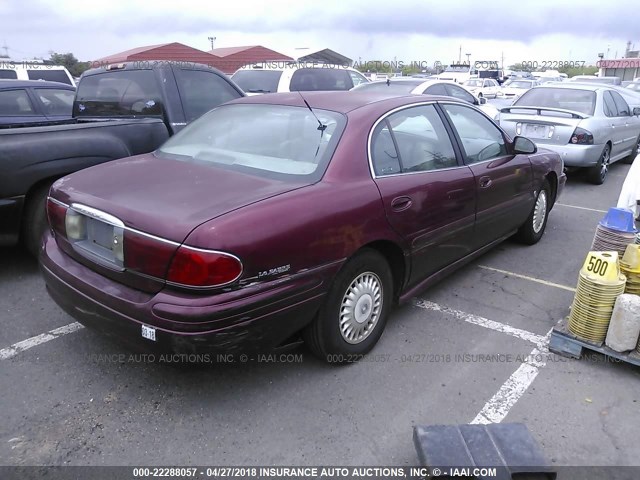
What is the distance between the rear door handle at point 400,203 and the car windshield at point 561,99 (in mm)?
6430

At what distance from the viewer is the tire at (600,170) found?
8.23 m

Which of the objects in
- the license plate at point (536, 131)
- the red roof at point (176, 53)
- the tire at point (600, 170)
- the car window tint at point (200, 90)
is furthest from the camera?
the red roof at point (176, 53)

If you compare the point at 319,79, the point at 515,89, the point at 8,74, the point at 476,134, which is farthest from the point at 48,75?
the point at 515,89

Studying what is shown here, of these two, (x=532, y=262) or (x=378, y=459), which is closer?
(x=378, y=459)

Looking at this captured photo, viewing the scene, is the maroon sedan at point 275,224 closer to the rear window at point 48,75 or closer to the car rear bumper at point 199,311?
the car rear bumper at point 199,311

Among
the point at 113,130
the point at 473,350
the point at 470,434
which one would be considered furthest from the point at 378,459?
the point at 113,130

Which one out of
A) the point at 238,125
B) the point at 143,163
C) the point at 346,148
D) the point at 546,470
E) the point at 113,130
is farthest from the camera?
the point at 113,130

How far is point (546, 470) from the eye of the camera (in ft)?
7.22

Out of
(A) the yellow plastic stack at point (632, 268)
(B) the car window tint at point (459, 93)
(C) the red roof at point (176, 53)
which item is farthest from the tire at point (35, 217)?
(C) the red roof at point (176, 53)

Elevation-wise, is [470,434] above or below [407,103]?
below

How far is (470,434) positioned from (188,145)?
2.46 m

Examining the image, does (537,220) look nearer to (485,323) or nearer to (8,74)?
(485,323)

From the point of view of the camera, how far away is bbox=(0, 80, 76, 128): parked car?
6945 millimetres

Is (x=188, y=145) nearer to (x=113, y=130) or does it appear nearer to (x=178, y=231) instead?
(x=178, y=231)
